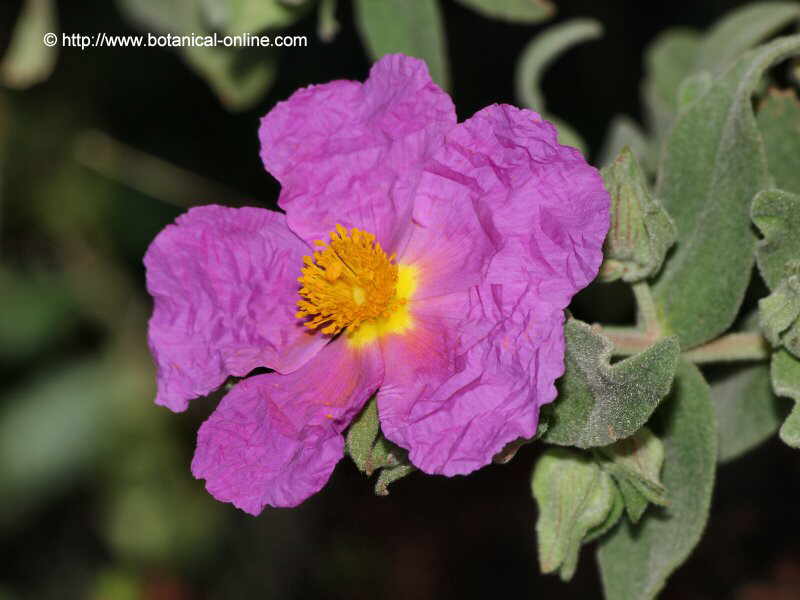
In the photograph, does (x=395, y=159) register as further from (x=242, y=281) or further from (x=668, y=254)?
(x=668, y=254)

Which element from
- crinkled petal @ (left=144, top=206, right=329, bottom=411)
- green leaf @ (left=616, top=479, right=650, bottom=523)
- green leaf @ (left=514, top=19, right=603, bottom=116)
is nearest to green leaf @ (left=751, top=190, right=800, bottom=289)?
green leaf @ (left=616, top=479, right=650, bottom=523)

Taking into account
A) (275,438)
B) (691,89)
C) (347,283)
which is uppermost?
(691,89)

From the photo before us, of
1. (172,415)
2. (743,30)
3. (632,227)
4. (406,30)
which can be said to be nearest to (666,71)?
(743,30)

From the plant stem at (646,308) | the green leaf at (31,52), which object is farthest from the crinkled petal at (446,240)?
the green leaf at (31,52)

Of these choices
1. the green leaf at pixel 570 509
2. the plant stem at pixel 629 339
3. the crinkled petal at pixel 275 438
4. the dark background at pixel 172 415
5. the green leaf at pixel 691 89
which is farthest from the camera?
the dark background at pixel 172 415

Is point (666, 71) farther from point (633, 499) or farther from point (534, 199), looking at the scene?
point (633, 499)

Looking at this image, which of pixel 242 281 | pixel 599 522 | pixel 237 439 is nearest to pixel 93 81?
pixel 242 281

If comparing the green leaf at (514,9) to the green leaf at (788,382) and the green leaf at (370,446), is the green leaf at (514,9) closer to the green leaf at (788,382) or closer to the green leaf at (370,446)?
the green leaf at (788,382)
